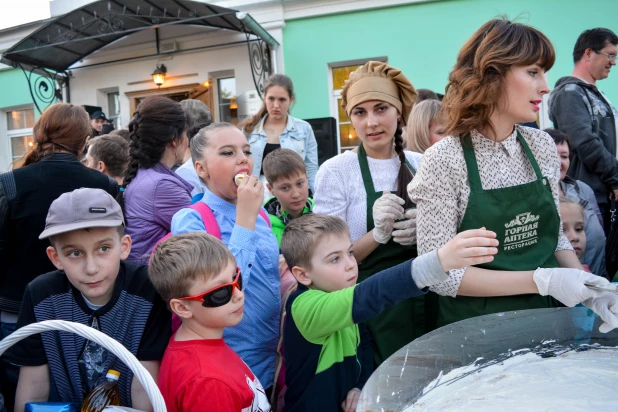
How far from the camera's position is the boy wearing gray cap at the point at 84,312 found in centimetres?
162

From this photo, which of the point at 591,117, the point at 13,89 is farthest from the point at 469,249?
the point at 13,89

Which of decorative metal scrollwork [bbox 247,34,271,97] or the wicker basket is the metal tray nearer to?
the wicker basket

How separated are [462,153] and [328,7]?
669 centimetres

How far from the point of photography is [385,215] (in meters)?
1.88

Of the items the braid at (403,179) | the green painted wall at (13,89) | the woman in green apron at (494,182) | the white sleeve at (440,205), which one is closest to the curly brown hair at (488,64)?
the woman in green apron at (494,182)

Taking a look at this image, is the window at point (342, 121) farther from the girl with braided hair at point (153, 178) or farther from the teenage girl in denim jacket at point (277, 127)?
the girl with braided hair at point (153, 178)

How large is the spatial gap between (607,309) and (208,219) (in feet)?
4.47

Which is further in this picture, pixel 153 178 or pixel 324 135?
pixel 324 135

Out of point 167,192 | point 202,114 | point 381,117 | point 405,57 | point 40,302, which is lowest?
point 40,302

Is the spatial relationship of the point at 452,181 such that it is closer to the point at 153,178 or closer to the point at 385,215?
the point at 385,215

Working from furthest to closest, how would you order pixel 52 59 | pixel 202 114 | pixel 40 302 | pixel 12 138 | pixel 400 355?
pixel 12 138 < pixel 52 59 < pixel 202 114 < pixel 40 302 < pixel 400 355

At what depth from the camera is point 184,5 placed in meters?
7.50

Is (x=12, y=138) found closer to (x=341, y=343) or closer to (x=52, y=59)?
(x=52, y=59)

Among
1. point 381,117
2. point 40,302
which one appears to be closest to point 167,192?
point 40,302
